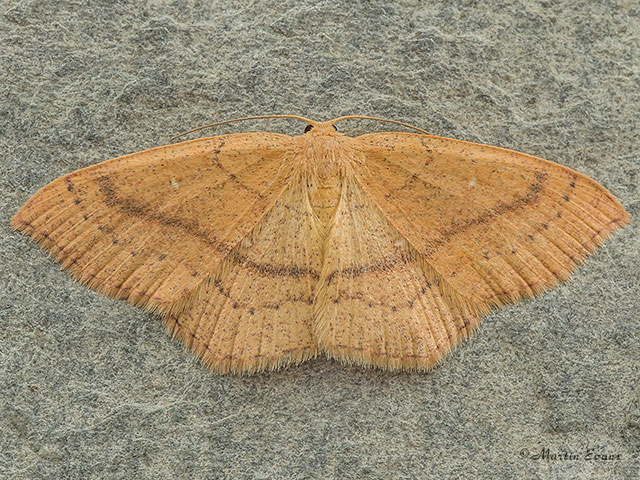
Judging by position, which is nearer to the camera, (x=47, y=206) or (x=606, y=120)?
(x=47, y=206)

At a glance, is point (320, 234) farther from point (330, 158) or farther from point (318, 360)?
point (318, 360)

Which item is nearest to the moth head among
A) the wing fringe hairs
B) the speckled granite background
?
the wing fringe hairs

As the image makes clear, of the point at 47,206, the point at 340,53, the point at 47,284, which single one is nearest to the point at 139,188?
the point at 47,206

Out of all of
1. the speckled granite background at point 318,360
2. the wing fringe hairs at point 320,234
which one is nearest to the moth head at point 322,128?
the wing fringe hairs at point 320,234

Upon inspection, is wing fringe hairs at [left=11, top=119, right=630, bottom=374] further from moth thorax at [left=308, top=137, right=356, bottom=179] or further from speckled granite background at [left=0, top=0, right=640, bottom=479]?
speckled granite background at [left=0, top=0, right=640, bottom=479]

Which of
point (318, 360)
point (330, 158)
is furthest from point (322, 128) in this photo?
point (318, 360)

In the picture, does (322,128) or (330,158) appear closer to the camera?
(330,158)

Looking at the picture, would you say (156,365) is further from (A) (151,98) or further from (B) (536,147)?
(B) (536,147)
